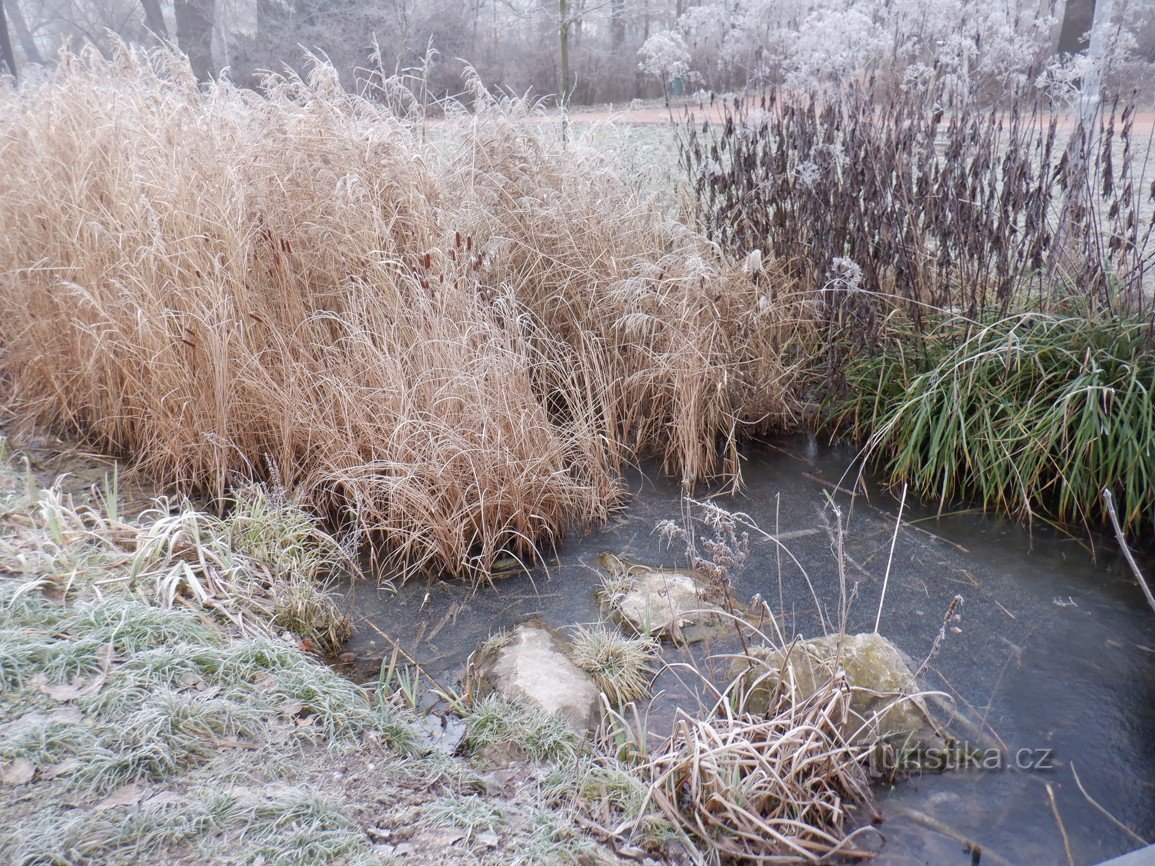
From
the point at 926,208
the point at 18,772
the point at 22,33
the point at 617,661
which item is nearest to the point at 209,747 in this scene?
the point at 18,772

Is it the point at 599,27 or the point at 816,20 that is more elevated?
the point at 599,27

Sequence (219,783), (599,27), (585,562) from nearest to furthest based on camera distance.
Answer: (219,783)
(585,562)
(599,27)

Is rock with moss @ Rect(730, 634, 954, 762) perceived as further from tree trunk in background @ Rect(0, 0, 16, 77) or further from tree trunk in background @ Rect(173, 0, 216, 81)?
tree trunk in background @ Rect(0, 0, 16, 77)

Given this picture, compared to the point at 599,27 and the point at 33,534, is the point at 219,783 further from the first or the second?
the point at 599,27

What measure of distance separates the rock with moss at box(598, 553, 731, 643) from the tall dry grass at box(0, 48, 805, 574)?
44 centimetres

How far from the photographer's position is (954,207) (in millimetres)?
3738

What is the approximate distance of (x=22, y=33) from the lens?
26.2ft

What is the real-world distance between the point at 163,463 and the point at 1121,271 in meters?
4.50

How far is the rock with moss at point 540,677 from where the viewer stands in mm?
2441

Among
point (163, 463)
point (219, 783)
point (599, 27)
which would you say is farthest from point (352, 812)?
point (599, 27)

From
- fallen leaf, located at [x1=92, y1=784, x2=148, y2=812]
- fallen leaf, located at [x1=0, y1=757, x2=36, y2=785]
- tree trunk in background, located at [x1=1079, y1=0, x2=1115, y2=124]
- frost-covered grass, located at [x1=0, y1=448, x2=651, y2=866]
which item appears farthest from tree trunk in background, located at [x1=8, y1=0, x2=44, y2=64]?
tree trunk in background, located at [x1=1079, y1=0, x2=1115, y2=124]

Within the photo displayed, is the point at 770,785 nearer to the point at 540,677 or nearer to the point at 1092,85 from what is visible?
the point at 540,677

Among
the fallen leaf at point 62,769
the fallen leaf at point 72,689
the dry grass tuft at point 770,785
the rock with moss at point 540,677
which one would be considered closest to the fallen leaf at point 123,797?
the fallen leaf at point 62,769

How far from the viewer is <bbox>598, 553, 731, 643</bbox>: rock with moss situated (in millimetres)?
2869
